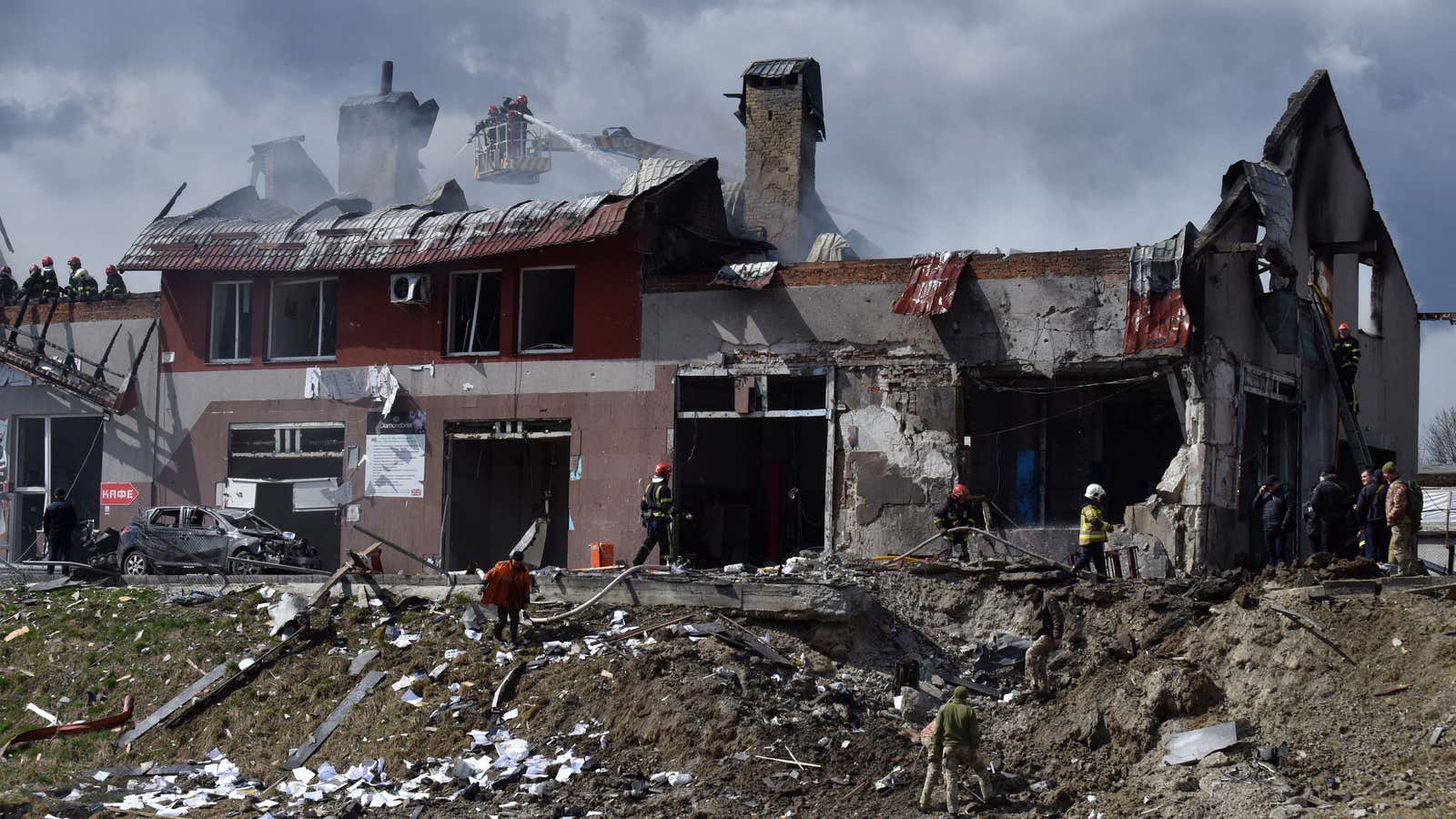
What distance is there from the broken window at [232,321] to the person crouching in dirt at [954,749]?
16766 mm

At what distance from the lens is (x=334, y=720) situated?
1569 cm

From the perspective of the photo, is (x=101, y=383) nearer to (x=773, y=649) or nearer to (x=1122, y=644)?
(x=773, y=649)

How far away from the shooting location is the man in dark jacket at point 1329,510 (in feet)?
58.5

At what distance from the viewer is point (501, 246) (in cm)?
2283

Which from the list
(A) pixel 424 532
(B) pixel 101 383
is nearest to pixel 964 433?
(A) pixel 424 532

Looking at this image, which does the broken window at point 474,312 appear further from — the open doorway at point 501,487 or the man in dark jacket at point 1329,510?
the man in dark jacket at point 1329,510

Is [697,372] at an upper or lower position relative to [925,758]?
upper

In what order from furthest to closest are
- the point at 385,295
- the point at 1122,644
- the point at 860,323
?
the point at 385,295 < the point at 860,323 < the point at 1122,644

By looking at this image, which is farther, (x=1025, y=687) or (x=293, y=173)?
(x=293, y=173)

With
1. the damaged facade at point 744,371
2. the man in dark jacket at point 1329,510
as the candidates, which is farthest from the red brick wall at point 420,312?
the man in dark jacket at point 1329,510

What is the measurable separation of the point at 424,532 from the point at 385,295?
412cm

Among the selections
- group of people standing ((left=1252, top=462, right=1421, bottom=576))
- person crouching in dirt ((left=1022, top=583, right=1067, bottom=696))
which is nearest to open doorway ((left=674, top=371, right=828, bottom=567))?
person crouching in dirt ((left=1022, top=583, right=1067, bottom=696))

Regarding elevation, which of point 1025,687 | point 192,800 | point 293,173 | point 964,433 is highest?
point 293,173

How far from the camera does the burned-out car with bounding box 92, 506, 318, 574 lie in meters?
21.1
